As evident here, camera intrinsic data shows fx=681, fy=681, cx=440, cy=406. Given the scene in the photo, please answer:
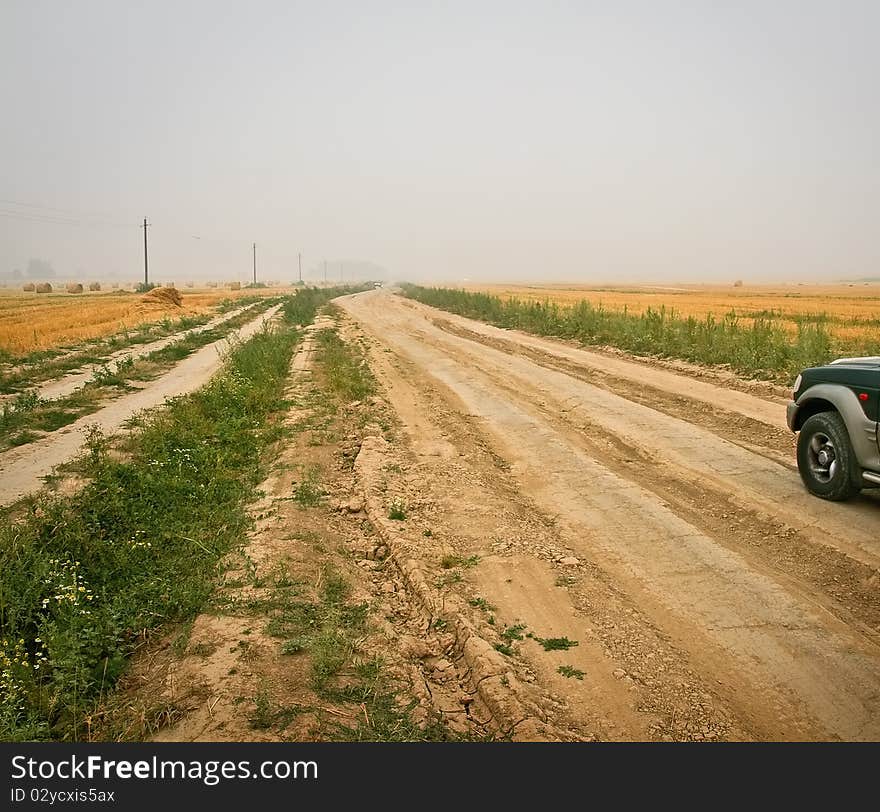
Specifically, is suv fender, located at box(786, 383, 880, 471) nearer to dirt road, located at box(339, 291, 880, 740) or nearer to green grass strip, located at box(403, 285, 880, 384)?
dirt road, located at box(339, 291, 880, 740)

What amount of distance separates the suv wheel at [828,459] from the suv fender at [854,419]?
0.40 feet

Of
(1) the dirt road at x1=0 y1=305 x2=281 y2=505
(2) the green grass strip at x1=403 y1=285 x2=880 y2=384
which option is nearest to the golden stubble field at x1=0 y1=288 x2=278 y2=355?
(1) the dirt road at x1=0 y1=305 x2=281 y2=505

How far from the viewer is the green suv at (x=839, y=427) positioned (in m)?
6.65

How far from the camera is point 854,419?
6797mm

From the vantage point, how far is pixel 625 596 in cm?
527

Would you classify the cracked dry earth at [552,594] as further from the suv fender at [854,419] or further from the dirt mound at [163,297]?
the dirt mound at [163,297]

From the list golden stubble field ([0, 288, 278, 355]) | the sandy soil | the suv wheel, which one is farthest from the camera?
golden stubble field ([0, 288, 278, 355])

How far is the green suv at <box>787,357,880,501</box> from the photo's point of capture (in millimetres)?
6647

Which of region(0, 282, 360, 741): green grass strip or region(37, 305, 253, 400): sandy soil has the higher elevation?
region(37, 305, 253, 400): sandy soil

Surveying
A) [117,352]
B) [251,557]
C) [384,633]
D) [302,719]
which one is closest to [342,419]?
[251,557]

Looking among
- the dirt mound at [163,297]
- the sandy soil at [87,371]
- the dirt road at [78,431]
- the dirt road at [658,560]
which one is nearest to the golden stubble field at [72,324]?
the dirt mound at [163,297]

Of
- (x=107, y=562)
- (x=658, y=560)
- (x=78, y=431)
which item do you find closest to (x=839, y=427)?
(x=658, y=560)

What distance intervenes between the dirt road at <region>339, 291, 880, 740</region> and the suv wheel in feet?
0.62

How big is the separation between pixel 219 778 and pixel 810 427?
688 cm
